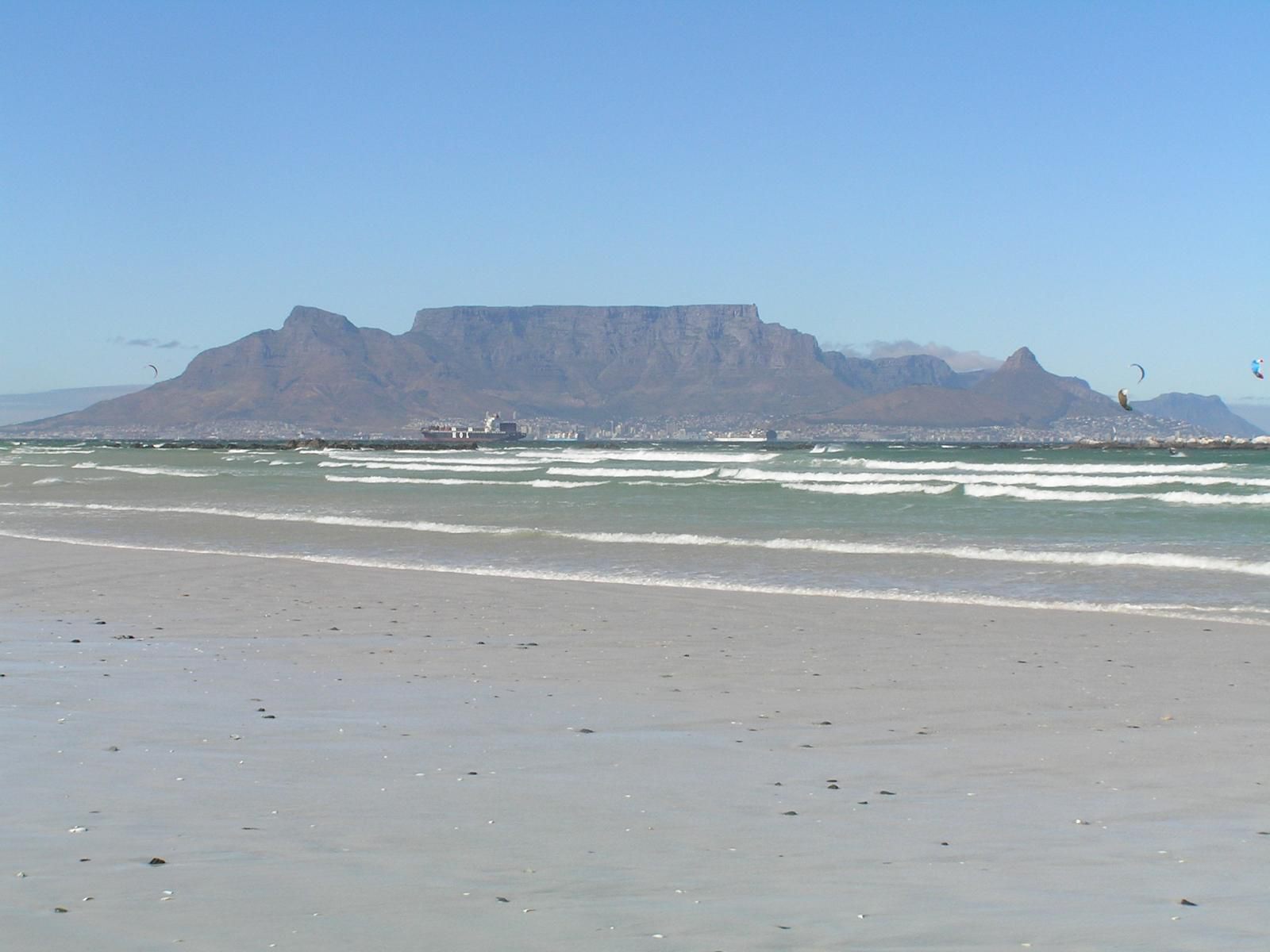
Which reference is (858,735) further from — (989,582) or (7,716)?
(989,582)

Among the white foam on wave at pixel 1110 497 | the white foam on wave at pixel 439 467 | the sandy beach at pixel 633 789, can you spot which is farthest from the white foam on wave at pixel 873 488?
the sandy beach at pixel 633 789

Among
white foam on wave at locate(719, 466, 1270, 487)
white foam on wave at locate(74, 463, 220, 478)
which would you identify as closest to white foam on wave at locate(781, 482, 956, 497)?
white foam on wave at locate(719, 466, 1270, 487)

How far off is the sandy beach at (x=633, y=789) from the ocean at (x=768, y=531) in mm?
4390

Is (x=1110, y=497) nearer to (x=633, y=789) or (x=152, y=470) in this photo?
(x=633, y=789)

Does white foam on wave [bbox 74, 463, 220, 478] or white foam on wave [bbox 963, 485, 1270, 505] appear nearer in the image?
white foam on wave [bbox 963, 485, 1270, 505]

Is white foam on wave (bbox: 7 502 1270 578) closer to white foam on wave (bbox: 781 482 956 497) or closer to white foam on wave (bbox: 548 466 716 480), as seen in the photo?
white foam on wave (bbox: 781 482 956 497)

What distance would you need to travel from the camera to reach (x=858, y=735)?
712cm

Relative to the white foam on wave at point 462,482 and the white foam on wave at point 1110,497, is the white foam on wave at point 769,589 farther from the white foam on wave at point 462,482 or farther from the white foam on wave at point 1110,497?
the white foam on wave at point 462,482

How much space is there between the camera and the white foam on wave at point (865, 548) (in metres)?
17.2

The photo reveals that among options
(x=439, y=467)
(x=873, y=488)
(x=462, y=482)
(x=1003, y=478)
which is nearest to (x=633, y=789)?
(x=873, y=488)

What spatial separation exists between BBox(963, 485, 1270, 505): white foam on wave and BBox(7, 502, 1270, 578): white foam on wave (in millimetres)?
14021

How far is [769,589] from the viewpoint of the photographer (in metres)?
15.0

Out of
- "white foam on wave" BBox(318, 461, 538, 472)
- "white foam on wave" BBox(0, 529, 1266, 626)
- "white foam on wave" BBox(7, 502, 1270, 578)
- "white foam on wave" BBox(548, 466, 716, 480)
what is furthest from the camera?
"white foam on wave" BBox(318, 461, 538, 472)

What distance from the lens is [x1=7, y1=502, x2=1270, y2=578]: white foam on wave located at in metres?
17.2
